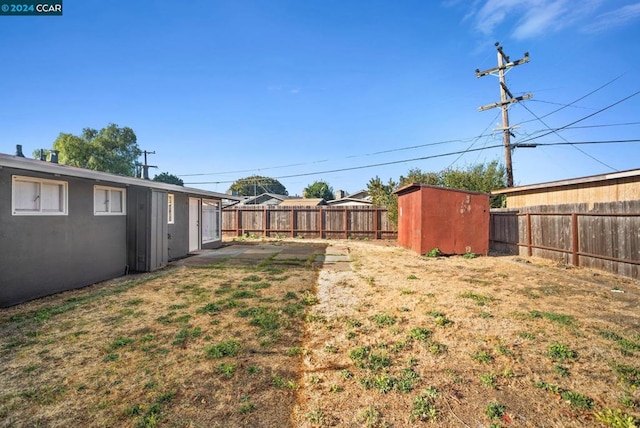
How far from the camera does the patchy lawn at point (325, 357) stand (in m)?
2.16

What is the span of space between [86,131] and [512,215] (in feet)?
131

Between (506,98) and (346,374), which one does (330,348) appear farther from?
(506,98)

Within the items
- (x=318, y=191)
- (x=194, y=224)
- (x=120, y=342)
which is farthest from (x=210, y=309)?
(x=318, y=191)

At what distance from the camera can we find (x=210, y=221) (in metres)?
13.0

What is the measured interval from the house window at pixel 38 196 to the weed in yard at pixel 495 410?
23.8 feet

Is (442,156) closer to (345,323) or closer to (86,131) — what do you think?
(345,323)

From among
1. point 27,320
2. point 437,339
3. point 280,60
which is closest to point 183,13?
point 280,60

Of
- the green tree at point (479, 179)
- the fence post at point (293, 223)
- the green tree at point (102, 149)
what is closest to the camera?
the green tree at point (479, 179)

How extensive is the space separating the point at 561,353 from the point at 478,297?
210cm

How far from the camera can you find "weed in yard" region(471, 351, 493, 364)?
2912 millimetres

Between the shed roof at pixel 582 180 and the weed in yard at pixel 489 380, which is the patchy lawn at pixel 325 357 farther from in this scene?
the shed roof at pixel 582 180

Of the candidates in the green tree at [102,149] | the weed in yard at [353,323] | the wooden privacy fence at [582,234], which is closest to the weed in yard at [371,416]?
the weed in yard at [353,323]

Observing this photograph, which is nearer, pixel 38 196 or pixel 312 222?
pixel 38 196

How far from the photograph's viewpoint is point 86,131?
104ft
